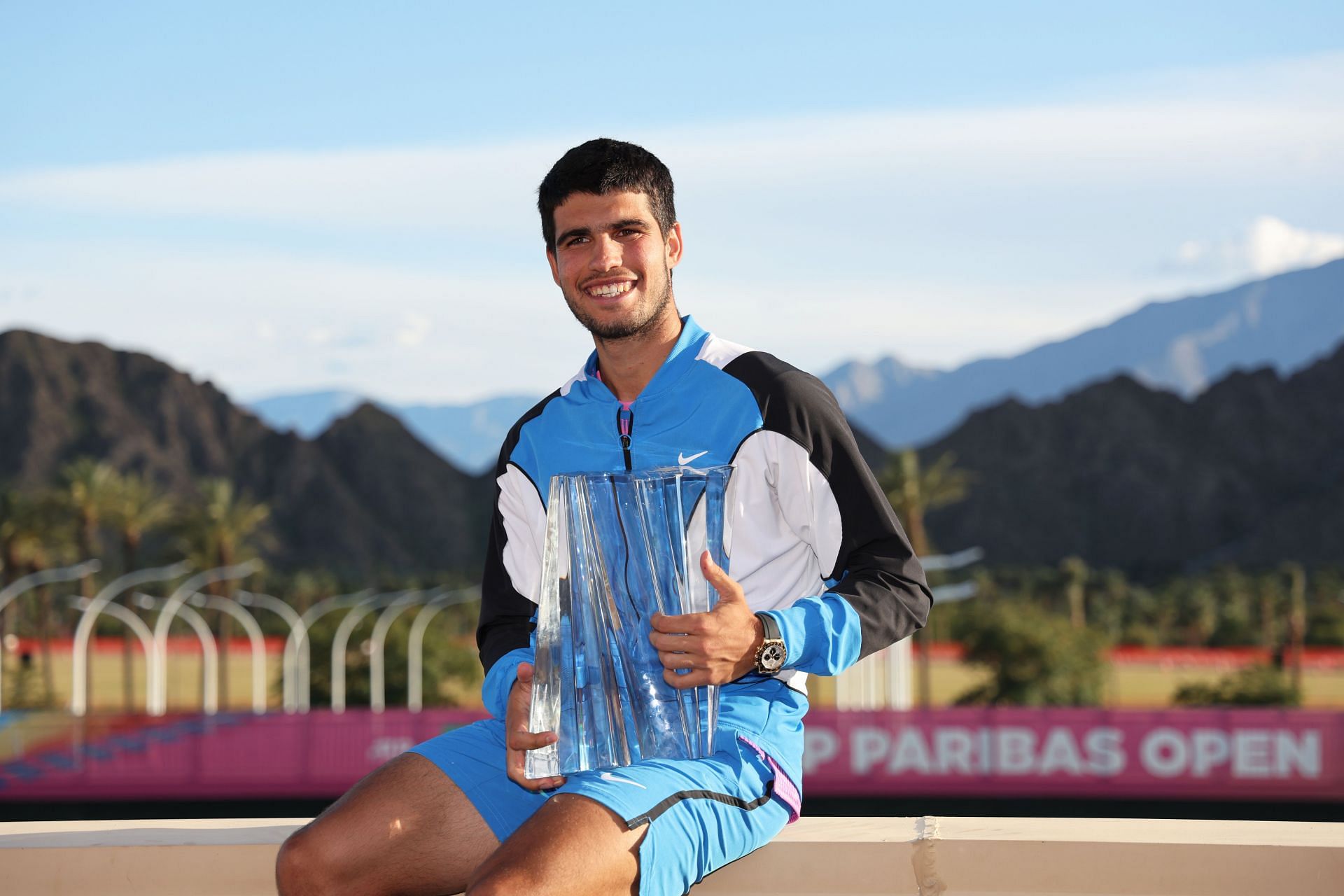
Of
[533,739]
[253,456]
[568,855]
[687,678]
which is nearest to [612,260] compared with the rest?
[687,678]

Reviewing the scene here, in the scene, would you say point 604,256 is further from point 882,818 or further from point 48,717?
point 48,717

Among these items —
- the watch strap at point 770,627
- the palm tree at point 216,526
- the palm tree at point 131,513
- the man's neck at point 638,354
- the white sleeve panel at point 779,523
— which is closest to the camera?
the watch strap at point 770,627

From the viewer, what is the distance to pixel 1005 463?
586ft

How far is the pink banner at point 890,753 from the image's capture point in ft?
105

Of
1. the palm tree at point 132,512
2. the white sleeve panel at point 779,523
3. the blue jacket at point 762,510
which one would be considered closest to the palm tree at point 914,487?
the palm tree at point 132,512

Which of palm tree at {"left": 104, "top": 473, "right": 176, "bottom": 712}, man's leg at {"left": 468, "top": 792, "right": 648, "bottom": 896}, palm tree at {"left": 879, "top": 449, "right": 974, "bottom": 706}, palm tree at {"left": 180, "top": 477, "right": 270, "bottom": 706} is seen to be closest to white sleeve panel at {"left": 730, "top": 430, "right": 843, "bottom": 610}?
man's leg at {"left": 468, "top": 792, "right": 648, "bottom": 896}

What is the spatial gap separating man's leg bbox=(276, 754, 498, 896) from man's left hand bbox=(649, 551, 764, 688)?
2.26 feet

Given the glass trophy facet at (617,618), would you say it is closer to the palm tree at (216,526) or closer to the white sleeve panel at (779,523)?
the white sleeve panel at (779,523)

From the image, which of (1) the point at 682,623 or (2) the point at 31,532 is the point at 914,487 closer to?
(2) the point at 31,532

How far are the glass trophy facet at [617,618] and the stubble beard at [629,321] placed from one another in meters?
0.52

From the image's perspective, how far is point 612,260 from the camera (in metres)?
4.06

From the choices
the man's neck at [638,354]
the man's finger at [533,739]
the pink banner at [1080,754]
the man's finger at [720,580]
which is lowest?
the pink banner at [1080,754]

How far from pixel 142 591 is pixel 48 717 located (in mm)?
74444

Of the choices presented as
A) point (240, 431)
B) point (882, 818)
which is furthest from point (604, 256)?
point (240, 431)
